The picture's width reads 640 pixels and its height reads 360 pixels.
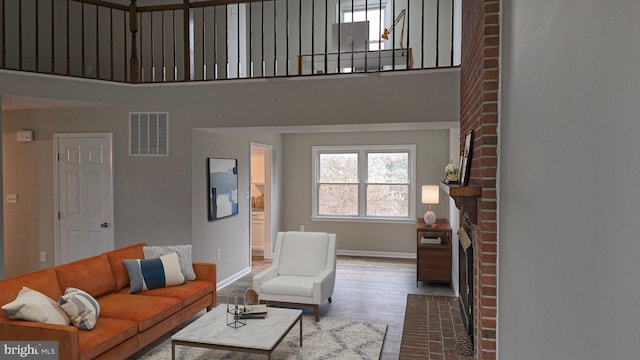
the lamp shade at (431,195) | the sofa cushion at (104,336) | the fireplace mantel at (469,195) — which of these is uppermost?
the fireplace mantel at (469,195)

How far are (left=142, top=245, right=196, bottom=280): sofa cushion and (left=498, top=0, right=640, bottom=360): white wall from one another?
351 cm

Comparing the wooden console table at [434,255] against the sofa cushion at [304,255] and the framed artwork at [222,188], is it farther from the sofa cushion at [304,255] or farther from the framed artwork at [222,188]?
the framed artwork at [222,188]

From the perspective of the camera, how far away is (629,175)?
3.10ft

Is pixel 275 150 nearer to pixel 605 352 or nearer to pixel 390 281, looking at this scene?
pixel 390 281

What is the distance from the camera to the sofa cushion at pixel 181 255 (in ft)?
15.3

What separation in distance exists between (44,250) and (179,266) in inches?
100

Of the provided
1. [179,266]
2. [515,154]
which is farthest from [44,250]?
[515,154]

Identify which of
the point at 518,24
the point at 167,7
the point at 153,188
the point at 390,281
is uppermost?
the point at 167,7

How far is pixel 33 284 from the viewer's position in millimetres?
3461

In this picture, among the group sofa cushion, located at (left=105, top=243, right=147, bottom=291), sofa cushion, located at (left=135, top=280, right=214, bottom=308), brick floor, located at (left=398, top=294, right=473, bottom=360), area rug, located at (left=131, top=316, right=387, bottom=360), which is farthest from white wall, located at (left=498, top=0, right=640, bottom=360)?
sofa cushion, located at (left=105, top=243, right=147, bottom=291)

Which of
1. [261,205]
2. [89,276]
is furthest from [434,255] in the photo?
[89,276]

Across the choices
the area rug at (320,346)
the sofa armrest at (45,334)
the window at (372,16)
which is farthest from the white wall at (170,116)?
the window at (372,16)

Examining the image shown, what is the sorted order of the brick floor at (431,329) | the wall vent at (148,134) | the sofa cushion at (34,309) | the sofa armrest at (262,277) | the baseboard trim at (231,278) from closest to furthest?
the sofa cushion at (34,309), the brick floor at (431,329), the sofa armrest at (262,277), the wall vent at (148,134), the baseboard trim at (231,278)

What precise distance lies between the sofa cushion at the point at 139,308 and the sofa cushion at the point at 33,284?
43cm
